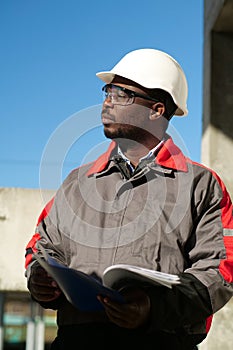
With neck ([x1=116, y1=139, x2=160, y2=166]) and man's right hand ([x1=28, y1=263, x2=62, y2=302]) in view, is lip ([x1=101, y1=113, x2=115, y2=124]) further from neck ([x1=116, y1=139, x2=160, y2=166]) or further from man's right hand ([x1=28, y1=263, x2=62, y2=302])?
man's right hand ([x1=28, y1=263, x2=62, y2=302])

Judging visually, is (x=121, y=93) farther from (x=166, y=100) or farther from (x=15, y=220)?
(x=15, y=220)

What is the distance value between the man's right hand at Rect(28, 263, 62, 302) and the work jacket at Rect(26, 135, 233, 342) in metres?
0.04

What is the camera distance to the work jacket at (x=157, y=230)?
Answer: 171 cm

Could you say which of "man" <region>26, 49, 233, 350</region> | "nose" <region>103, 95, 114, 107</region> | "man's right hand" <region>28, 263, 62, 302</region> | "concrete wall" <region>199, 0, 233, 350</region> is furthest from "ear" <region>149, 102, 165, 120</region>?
"concrete wall" <region>199, 0, 233, 350</region>

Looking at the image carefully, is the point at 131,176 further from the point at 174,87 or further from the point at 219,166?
the point at 219,166

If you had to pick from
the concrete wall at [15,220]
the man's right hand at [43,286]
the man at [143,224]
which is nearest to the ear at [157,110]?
the man at [143,224]

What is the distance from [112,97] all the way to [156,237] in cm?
40

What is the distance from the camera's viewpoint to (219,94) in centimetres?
535

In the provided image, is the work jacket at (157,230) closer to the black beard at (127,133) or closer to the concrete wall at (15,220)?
the black beard at (127,133)

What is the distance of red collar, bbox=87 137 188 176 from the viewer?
6.30 ft

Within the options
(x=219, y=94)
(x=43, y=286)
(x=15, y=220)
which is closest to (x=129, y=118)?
(x=43, y=286)

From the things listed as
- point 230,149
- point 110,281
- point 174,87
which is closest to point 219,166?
point 230,149

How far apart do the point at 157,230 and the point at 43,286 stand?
1.05 feet

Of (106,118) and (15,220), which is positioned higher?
(106,118)
